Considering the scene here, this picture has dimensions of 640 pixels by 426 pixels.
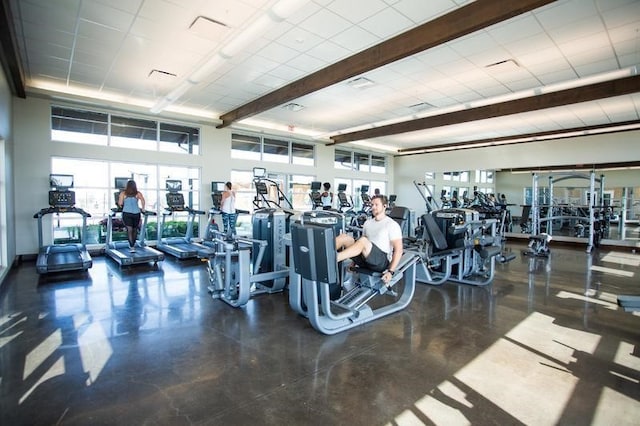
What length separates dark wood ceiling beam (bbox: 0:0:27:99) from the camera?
3715 mm

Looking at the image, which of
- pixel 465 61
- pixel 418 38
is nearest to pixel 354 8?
pixel 418 38

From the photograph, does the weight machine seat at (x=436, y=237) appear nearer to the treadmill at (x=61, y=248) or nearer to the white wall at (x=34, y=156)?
the treadmill at (x=61, y=248)

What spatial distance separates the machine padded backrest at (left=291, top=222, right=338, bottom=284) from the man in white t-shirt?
0.88 feet

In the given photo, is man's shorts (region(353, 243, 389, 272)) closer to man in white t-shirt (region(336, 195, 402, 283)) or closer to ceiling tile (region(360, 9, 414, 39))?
man in white t-shirt (region(336, 195, 402, 283))

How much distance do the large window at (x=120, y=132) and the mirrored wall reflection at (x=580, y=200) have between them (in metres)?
9.58

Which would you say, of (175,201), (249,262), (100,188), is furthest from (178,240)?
(249,262)

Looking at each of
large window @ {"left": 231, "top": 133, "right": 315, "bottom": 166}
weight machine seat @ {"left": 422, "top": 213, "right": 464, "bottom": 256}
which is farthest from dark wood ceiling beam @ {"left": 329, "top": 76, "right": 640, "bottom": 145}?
weight machine seat @ {"left": 422, "top": 213, "right": 464, "bottom": 256}

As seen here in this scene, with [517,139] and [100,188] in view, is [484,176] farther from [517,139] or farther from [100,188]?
[100,188]

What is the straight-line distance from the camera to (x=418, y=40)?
416cm

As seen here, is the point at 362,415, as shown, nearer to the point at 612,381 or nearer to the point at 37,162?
the point at 612,381

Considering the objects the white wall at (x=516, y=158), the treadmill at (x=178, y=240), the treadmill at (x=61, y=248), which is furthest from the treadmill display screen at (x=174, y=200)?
the white wall at (x=516, y=158)

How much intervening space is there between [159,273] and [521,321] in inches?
211

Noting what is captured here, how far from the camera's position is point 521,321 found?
3.63 meters

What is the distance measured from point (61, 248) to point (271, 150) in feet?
19.6
